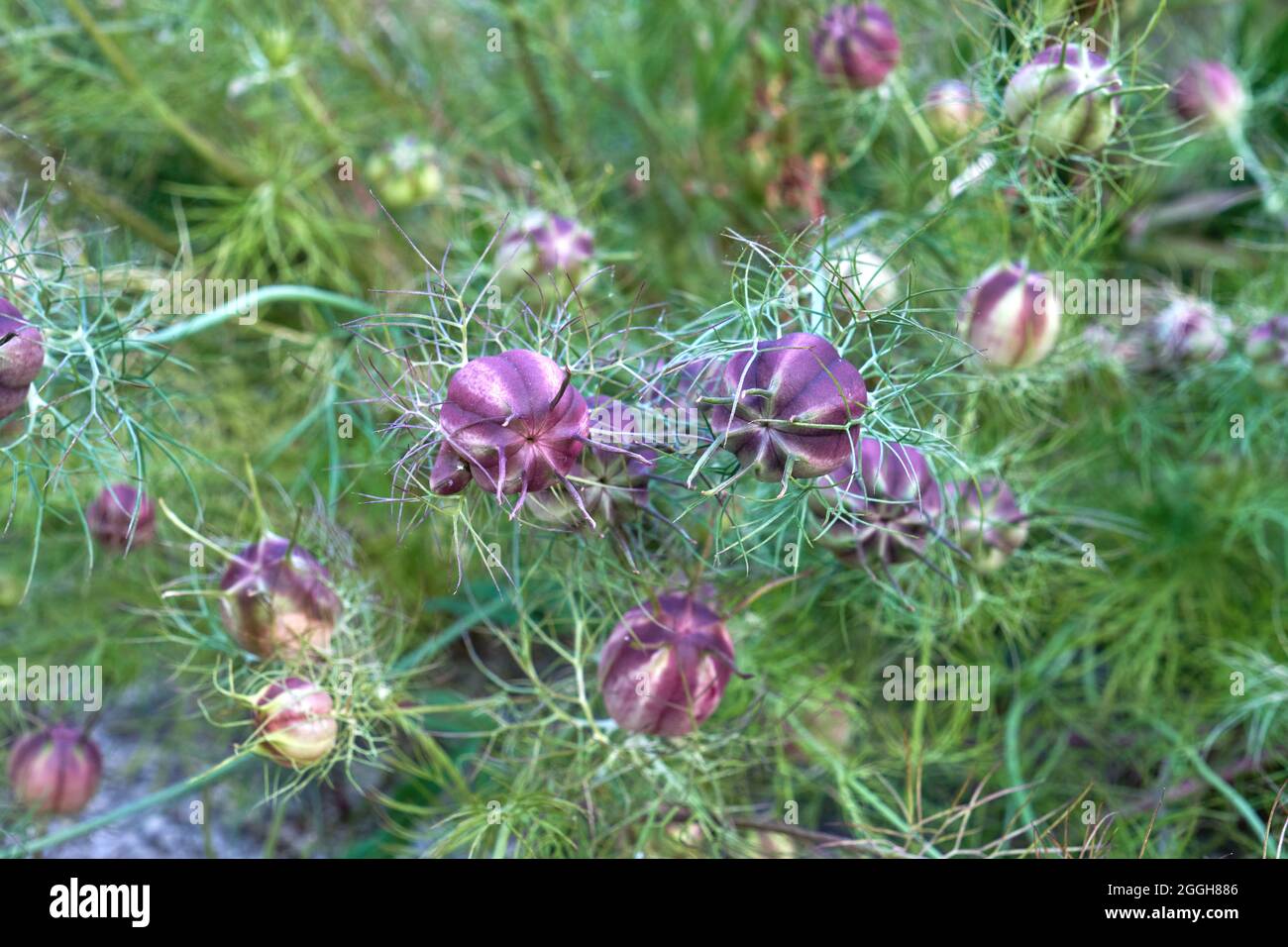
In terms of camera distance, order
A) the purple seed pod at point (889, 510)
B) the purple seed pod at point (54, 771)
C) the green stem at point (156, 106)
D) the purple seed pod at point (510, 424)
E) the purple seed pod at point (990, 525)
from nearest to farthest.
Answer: the purple seed pod at point (510, 424) → the purple seed pod at point (889, 510) → the purple seed pod at point (990, 525) → the purple seed pod at point (54, 771) → the green stem at point (156, 106)

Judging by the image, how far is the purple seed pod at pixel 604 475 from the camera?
0.66 m

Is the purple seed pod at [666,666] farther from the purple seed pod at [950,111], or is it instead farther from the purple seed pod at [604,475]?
the purple seed pod at [950,111]

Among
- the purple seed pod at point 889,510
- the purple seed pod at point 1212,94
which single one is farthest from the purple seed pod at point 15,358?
the purple seed pod at point 1212,94

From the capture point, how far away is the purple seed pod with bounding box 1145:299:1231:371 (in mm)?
1064

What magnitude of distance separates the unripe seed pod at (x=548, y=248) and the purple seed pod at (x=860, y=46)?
0.89 feet

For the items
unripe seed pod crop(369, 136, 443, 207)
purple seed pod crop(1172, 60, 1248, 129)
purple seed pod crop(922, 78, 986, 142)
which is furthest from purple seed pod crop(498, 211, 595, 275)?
purple seed pod crop(1172, 60, 1248, 129)

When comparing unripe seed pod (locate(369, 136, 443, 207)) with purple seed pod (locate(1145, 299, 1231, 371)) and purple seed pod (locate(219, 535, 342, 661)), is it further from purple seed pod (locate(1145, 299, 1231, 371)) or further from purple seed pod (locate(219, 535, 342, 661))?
purple seed pod (locate(1145, 299, 1231, 371))

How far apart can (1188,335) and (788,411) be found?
0.63 meters

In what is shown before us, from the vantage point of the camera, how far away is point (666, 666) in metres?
0.75

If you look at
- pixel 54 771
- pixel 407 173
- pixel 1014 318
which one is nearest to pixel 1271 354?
pixel 1014 318

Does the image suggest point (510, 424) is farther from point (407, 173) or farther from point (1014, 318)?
point (407, 173)

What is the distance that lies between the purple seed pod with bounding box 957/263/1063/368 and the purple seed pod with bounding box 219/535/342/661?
520 millimetres
